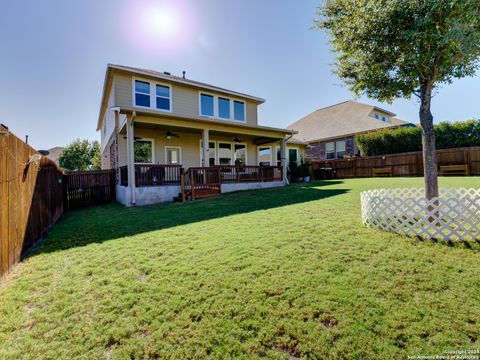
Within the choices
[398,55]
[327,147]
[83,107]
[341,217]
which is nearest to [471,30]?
[398,55]

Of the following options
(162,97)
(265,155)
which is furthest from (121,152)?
(265,155)

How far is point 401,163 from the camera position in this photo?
55.6 ft

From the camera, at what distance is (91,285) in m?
3.07

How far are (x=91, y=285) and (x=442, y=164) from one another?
19408mm

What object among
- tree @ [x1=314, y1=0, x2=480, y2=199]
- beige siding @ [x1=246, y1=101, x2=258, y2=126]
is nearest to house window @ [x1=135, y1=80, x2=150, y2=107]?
beige siding @ [x1=246, y1=101, x2=258, y2=126]

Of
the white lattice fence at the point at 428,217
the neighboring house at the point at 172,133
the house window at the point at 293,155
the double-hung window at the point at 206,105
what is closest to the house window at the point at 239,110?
the neighboring house at the point at 172,133

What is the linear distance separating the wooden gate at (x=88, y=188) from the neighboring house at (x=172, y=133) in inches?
40.7

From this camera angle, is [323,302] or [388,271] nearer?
[323,302]

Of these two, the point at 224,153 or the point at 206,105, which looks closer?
the point at 206,105

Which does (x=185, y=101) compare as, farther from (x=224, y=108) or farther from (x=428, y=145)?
(x=428, y=145)

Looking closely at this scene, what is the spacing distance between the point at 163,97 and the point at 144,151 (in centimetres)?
309

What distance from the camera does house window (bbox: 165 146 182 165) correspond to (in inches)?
511

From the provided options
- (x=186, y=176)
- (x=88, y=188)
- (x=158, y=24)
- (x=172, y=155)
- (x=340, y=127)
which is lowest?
(x=88, y=188)

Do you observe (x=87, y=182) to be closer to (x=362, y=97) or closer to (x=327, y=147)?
(x=362, y=97)
